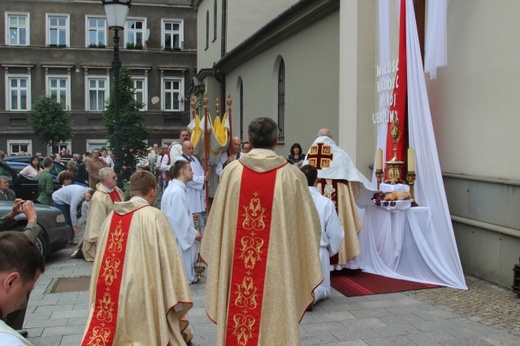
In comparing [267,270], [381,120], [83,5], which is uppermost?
[83,5]

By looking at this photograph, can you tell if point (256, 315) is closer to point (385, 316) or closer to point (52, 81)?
point (385, 316)

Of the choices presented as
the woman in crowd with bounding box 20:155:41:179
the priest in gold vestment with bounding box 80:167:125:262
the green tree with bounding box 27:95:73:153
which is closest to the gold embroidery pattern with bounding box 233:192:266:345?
the priest in gold vestment with bounding box 80:167:125:262

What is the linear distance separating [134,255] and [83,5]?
119ft

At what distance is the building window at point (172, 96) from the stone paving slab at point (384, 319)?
31101 millimetres

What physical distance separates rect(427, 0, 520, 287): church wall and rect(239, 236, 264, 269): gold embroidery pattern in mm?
4000

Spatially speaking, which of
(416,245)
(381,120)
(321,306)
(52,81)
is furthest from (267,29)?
(52,81)

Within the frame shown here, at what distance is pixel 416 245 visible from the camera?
7574mm

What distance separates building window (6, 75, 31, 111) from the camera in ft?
117

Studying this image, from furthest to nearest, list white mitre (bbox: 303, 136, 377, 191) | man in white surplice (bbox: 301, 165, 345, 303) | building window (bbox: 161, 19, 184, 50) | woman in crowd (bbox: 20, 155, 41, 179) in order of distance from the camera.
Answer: building window (bbox: 161, 19, 184, 50) < woman in crowd (bbox: 20, 155, 41, 179) < white mitre (bbox: 303, 136, 377, 191) < man in white surplice (bbox: 301, 165, 345, 303)

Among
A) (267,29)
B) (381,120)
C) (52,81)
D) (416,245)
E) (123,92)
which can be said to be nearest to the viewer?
(416,245)

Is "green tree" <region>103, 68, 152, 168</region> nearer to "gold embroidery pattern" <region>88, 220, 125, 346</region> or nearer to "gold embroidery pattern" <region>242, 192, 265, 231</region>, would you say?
"gold embroidery pattern" <region>88, 220, 125, 346</region>

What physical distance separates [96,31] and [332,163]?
32753mm

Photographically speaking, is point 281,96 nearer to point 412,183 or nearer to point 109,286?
point 412,183

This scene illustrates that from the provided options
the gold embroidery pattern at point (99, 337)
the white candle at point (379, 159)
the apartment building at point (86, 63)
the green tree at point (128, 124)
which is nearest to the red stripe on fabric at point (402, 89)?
the white candle at point (379, 159)
